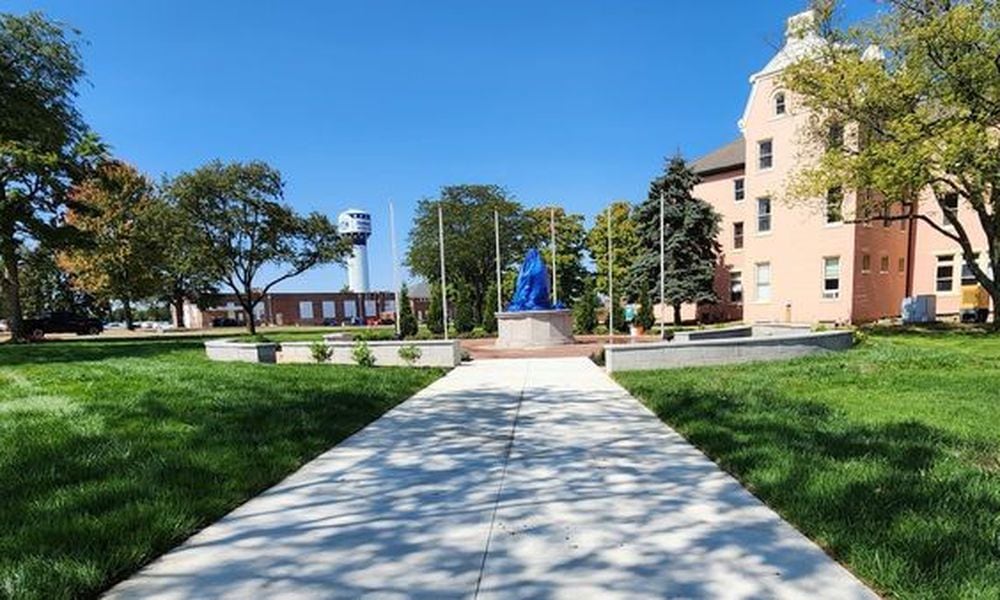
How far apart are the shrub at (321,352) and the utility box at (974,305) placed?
26.3 metres

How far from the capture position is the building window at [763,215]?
29598 millimetres

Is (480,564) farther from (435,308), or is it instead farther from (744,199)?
(744,199)

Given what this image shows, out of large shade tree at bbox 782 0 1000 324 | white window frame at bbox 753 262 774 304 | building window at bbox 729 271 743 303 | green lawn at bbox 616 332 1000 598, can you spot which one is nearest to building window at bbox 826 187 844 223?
large shade tree at bbox 782 0 1000 324

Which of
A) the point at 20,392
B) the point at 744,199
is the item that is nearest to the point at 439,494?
the point at 20,392

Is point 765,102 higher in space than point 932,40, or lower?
higher

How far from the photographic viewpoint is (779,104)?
28.6 meters

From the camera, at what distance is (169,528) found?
3766 mm

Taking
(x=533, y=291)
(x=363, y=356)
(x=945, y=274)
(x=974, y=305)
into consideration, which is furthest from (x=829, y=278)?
(x=363, y=356)

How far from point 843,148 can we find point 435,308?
19.6m

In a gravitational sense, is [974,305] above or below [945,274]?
below

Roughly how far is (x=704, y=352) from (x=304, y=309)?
77.3 meters

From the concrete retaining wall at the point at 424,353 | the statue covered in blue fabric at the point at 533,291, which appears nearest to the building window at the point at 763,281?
the statue covered in blue fabric at the point at 533,291

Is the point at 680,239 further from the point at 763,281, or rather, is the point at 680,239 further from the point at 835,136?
the point at 835,136

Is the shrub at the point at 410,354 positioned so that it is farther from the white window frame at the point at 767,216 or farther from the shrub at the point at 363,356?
the white window frame at the point at 767,216
